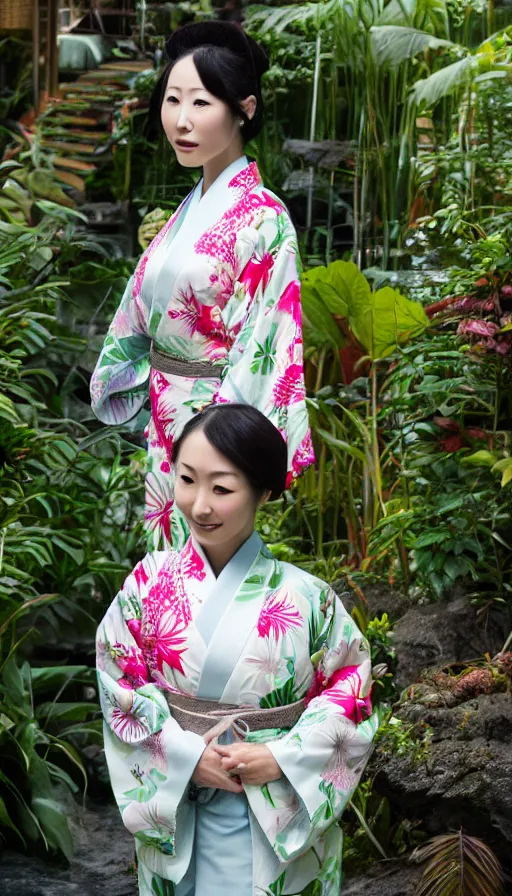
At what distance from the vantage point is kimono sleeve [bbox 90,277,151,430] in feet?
9.90

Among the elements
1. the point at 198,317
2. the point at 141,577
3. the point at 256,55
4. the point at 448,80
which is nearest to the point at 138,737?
the point at 141,577

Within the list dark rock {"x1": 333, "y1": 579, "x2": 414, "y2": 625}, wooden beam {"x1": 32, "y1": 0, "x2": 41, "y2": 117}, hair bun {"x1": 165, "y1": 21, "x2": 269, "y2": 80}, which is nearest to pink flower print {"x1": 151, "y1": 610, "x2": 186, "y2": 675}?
hair bun {"x1": 165, "y1": 21, "x2": 269, "y2": 80}

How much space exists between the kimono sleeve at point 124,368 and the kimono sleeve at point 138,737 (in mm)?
850

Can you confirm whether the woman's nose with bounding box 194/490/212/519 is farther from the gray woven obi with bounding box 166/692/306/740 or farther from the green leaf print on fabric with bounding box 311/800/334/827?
the green leaf print on fabric with bounding box 311/800/334/827

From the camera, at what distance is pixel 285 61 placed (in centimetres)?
568

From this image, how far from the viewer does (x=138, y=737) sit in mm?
2150

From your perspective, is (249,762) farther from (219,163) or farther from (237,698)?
(219,163)

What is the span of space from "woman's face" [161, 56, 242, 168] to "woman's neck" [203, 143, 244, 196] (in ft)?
0.12

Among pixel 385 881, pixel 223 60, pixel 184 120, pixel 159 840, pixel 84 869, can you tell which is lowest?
pixel 84 869

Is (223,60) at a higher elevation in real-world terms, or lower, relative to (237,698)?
higher

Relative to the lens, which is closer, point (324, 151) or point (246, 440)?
point (246, 440)

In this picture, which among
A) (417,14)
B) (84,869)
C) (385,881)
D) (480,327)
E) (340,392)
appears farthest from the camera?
(417,14)

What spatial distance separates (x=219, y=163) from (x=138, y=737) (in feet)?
4.30

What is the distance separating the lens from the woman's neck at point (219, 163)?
289cm
